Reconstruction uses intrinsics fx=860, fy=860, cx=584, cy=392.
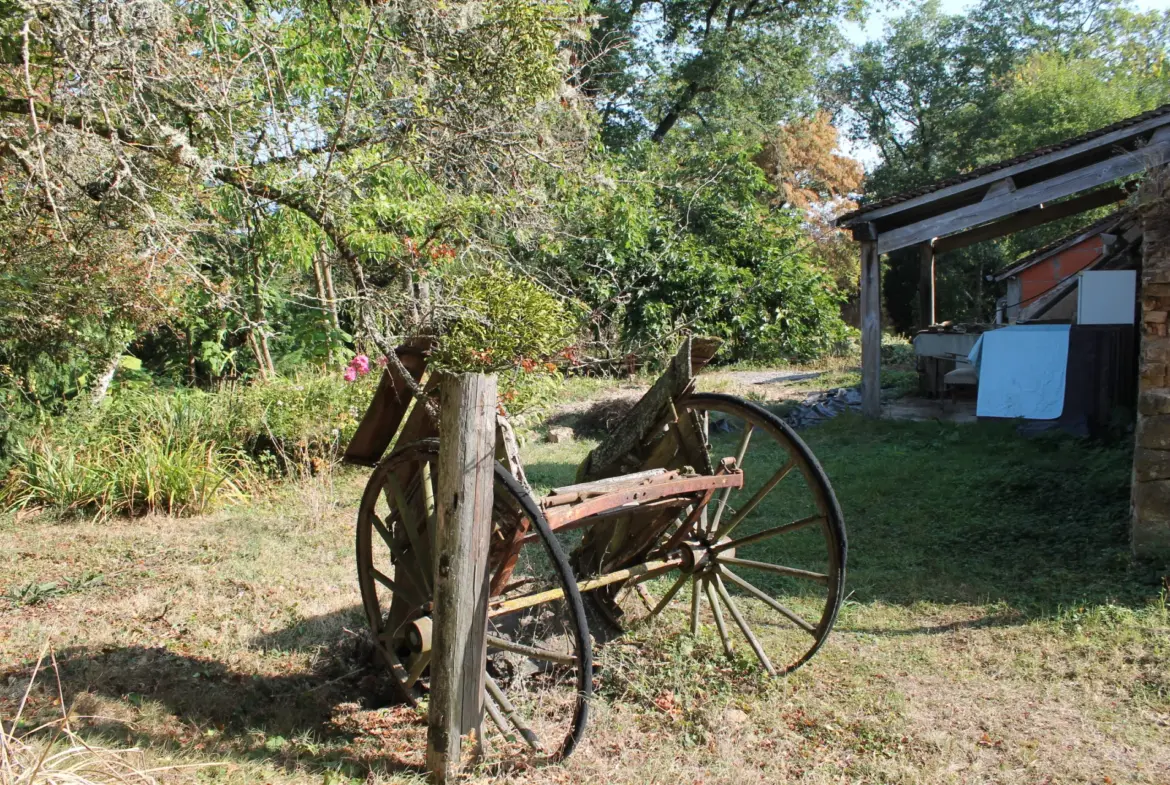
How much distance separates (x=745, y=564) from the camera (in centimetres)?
429

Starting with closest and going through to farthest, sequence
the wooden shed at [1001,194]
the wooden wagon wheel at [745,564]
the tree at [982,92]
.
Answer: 1. the wooden wagon wheel at [745,564]
2. the wooden shed at [1001,194]
3. the tree at [982,92]

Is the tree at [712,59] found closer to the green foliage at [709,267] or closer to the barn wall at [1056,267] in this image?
the green foliage at [709,267]

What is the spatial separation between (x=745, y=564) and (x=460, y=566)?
166 cm

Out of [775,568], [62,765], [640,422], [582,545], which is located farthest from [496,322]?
[62,765]

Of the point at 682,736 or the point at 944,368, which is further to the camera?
the point at 944,368

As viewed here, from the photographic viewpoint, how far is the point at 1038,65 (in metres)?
33.6

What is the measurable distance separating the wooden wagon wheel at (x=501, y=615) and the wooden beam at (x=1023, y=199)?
8.13 meters

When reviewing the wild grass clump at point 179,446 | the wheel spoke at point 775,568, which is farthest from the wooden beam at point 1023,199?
the wheel spoke at point 775,568

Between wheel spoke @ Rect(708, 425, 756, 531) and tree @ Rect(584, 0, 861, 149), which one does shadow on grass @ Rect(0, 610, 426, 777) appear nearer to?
wheel spoke @ Rect(708, 425, 756, 531)

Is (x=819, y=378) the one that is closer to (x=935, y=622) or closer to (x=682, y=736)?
(x=935, y=622)

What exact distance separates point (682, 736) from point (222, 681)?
237 cm

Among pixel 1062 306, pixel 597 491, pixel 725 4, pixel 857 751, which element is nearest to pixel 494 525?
pixel 597 491

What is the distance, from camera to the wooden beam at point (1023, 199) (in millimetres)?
9906

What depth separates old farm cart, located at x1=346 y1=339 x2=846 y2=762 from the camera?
3484 mm
